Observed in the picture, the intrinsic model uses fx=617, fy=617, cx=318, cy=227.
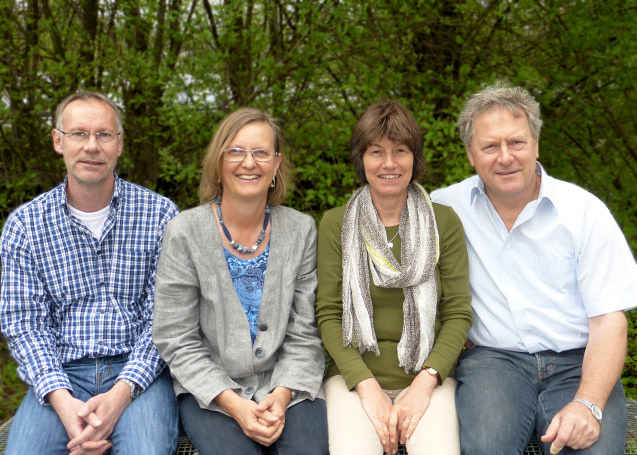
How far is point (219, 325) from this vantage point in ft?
8.79

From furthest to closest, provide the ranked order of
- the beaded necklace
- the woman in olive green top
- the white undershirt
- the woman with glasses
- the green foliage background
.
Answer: the green foliage background, the white undershirt, the beaded necklace, the woman in olive green top, the woman with glasses

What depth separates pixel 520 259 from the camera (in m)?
2.84

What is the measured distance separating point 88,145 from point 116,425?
123 cm

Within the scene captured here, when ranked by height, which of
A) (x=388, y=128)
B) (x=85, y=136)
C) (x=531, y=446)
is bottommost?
(x=531, y=446)

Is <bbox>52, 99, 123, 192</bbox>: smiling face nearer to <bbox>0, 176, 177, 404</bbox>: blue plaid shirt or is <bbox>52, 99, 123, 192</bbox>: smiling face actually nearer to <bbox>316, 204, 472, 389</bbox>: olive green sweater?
<bbox>0, 176, 177, 404</bbox>: blue plaid shirt

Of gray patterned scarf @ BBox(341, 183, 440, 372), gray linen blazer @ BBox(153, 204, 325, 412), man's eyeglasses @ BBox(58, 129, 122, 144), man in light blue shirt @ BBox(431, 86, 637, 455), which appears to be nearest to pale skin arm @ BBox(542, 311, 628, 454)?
man in light blue shirt @ BBox(431, 86, 637, 455)

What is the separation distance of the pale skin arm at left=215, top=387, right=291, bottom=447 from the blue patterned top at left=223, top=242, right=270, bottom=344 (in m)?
0.29

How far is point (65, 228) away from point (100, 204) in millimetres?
195

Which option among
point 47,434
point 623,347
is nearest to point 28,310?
point 47,434

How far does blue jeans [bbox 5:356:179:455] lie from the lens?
246cm

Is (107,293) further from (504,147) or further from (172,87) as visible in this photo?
(172,87)

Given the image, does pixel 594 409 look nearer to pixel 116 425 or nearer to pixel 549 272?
pixel 549 272

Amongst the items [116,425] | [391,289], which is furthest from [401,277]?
[116,425]

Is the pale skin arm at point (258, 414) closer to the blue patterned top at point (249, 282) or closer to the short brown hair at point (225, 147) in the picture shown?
the blue patterned top at point (249, 282)
